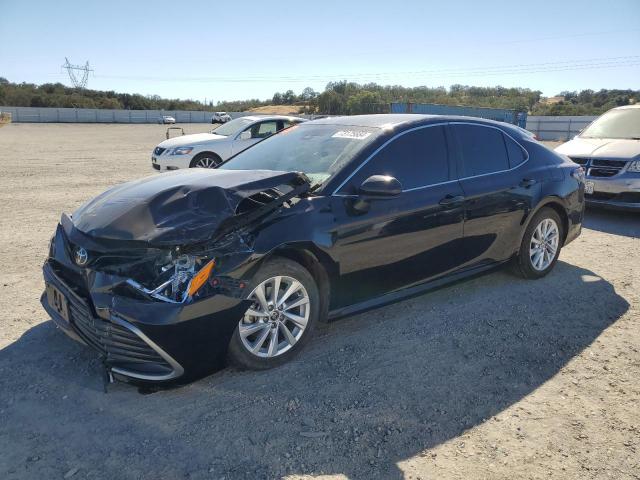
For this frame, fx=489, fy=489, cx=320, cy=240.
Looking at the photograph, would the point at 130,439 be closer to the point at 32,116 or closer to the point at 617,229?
the point at 617,229

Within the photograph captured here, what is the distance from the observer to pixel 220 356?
305cm

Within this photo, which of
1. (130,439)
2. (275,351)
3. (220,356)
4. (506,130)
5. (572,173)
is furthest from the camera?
(572,173)

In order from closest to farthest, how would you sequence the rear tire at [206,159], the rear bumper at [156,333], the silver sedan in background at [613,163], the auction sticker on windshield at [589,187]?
1. the rear bumper at [156,333]
2. the silver sedan in background at [613,163]
3. the auction sticker on windshield at [589,187]
4. the rear tire at [206,159]

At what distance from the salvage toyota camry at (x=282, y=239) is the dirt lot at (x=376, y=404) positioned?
0.97 ft

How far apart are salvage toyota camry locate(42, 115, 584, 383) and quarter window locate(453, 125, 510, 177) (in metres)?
0.01

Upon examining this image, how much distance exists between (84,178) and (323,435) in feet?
35.8

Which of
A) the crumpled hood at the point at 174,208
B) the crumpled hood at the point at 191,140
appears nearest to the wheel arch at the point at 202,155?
the crumpled hood at the point at 191,140

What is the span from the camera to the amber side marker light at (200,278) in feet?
9.49

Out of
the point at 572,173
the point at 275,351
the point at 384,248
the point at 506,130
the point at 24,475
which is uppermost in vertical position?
the point at 506,130

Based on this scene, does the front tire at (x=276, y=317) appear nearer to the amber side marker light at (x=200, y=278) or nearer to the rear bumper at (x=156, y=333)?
the rear bumper at (x=156, y=333)

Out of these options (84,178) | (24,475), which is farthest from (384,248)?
(84,178)

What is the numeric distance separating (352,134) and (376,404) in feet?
7.17

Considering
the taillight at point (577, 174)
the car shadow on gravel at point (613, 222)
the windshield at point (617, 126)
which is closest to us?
the taillight at point (577, 174)

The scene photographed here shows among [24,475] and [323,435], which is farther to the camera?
[323,435]
